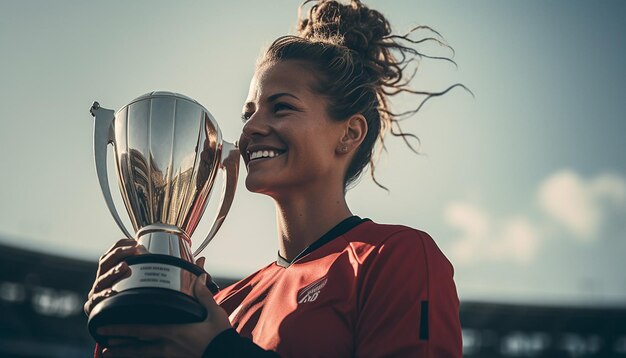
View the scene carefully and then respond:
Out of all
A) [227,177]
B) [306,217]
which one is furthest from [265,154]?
[306,217]

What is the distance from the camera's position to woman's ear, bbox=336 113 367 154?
2131 millimetres

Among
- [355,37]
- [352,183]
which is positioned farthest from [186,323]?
[355,37]

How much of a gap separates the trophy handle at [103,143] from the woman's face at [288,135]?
1.21ft

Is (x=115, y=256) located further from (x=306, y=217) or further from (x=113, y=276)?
(x=306, y=217)

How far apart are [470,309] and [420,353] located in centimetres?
1668

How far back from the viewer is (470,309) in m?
17.5

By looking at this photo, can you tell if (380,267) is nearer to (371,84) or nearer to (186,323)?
(186,323)

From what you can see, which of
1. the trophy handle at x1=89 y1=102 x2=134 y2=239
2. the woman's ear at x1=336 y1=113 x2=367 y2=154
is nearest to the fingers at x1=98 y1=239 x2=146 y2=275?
the trophy handle at x1=89 y1=102 x2=134 y2=239

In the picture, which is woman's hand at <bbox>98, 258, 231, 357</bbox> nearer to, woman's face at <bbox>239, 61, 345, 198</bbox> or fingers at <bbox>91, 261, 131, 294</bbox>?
fingers at <bbox>91, 261, 131, 294</bbox>

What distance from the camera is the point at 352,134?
2164 millimetres

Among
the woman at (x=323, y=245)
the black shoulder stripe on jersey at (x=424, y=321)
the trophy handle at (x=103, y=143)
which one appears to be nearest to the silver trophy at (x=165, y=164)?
the trophy handle at (x=103, y=143)

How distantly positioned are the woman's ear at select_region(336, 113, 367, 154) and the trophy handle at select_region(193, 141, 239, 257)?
31cm

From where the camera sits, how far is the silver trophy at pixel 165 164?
1.81 m

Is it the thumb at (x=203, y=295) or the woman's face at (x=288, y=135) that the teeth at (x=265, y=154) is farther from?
the thumb at (x=203, y=295)
